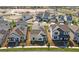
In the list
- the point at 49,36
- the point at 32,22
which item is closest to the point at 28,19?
the point at 32,22

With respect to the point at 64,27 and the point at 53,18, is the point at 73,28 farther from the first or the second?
the point at 53,18

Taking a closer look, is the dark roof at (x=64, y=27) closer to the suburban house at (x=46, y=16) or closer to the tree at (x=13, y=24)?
the suburban house at (x=46, y=16)

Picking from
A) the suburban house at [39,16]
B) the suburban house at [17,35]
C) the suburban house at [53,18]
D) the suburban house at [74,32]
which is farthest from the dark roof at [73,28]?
the suburban house at [17,35]

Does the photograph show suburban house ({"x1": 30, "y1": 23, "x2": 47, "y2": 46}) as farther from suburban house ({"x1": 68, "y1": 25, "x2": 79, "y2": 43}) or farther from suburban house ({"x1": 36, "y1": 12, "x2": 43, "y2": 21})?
suburban house ({"x1": 68, "y1": 25, "x2": 79, "y2": 43})

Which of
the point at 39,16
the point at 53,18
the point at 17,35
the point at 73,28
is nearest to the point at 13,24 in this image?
the point at 17,35
